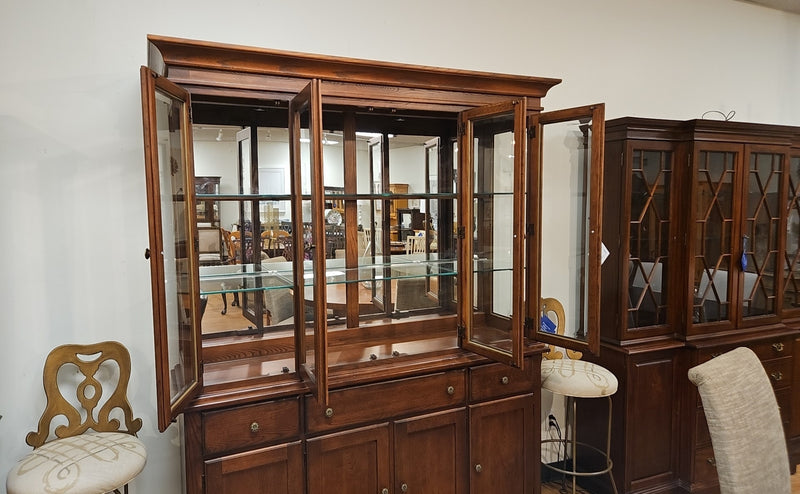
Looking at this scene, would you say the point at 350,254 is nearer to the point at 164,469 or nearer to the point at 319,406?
the point at 319,406

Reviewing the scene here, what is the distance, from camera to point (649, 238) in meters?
2.88

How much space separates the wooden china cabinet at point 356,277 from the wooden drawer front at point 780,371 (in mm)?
1376

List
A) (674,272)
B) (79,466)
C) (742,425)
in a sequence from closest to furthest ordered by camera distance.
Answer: (742,425) → (79,466) → (674,272)

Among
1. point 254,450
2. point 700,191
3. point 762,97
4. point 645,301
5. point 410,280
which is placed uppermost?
point 762,97

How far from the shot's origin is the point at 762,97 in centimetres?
381

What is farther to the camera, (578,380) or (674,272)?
(674,272)

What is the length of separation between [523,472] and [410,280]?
1097 mm

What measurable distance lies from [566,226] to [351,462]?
1919 millimetres

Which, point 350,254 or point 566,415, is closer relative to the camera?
point 350,254

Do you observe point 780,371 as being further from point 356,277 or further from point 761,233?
point 356,277

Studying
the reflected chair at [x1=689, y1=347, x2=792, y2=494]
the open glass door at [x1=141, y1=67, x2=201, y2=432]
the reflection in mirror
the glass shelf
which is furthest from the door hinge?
the open glass door at [x1=141, y1=67, x2=201, y2=432]

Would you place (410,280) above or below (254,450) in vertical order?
above

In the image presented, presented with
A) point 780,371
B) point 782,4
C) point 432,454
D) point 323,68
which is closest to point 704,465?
point 780,371

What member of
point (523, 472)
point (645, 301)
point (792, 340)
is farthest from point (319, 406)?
point (792, 340)
